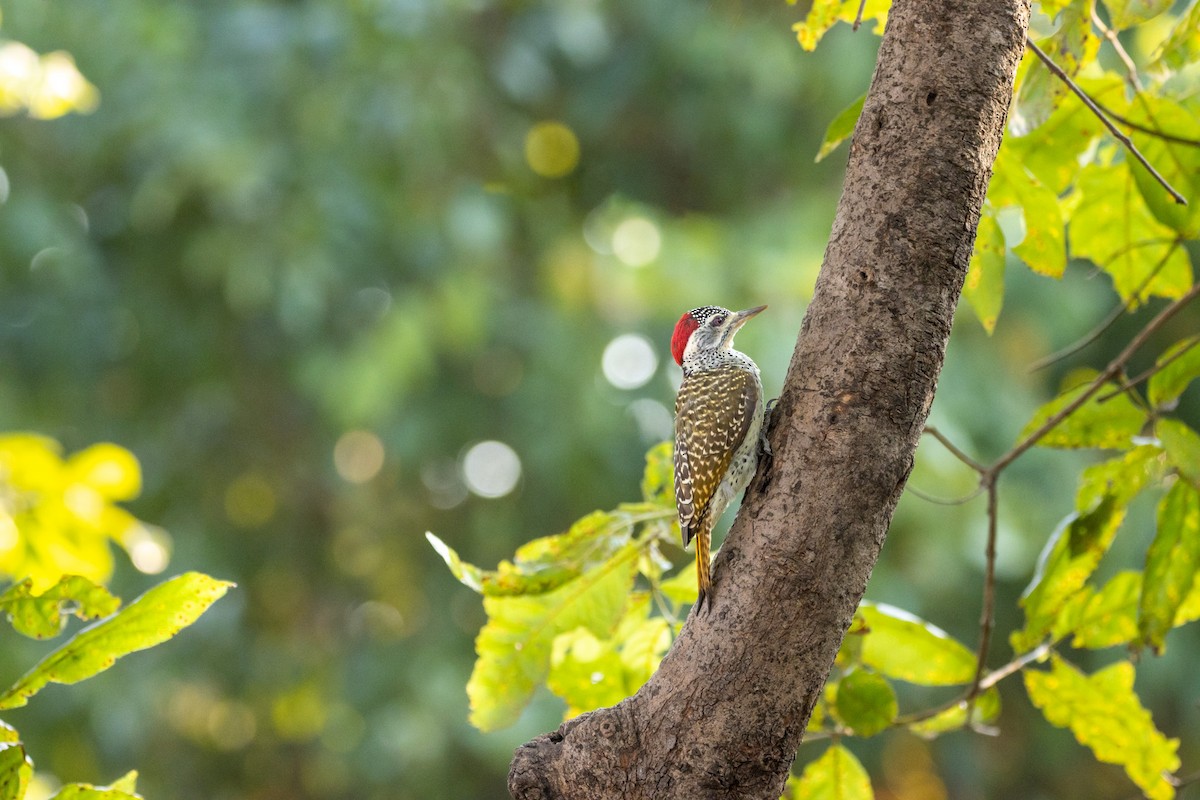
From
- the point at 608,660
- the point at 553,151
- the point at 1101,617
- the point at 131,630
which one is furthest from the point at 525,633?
the point at 553,151

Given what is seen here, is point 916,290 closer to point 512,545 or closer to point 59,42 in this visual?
point 512,545

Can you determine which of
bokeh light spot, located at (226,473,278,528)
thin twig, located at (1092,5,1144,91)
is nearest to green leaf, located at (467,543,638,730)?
thin twig, located at (1092,5,1144,91)

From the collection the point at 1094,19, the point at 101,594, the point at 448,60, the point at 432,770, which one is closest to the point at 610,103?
the point at 448,60

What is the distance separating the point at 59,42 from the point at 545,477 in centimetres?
324

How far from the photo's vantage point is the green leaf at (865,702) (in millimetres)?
1673

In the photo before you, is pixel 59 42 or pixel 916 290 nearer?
pixel 916 290

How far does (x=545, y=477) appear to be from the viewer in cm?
621

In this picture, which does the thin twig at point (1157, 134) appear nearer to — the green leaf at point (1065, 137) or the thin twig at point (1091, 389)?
the green leaf at point (1065, 137)

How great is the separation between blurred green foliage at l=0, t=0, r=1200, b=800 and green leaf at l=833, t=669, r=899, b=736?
11.2ft

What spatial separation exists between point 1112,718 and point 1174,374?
0.50 m

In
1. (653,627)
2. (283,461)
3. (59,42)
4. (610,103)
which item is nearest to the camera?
(653,627)

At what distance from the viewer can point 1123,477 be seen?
5.41ft

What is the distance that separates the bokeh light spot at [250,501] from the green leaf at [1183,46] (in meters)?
6.25

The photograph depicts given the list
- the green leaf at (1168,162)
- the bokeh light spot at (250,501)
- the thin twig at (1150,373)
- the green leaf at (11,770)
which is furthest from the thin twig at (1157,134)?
the bokeh light spot at (250,501)
